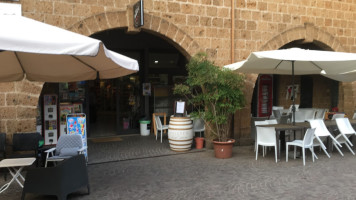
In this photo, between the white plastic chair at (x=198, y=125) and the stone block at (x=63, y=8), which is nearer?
the stone block at (x=63, y=8)

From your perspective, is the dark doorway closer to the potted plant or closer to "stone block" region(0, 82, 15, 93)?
the potted plant

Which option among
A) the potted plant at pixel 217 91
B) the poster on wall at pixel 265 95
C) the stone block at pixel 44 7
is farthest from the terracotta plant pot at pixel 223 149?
the poster on wall at pixel 265 95

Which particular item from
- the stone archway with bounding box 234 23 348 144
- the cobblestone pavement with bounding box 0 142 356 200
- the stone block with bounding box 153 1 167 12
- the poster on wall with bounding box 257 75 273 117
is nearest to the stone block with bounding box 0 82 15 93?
the cobblestone pavement with bounding box 0 142 356 200

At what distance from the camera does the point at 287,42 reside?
9109 millimetres

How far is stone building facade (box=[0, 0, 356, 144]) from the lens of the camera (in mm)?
6258

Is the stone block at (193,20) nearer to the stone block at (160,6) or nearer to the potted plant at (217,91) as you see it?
the stone block at (160,6)

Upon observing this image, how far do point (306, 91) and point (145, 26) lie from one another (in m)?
8.56

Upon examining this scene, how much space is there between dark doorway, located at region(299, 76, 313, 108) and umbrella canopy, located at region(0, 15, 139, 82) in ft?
33.7

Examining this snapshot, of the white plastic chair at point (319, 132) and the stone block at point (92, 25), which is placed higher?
the stone block at point (92, 25)

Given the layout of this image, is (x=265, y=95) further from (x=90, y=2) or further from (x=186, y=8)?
(x=90, y=2)

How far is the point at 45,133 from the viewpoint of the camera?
28.0 ft

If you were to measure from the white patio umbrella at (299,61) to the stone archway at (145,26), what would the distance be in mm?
1216

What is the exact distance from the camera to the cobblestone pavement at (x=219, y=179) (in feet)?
15.5

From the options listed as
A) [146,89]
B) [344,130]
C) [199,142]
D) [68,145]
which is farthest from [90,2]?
[344,130]
